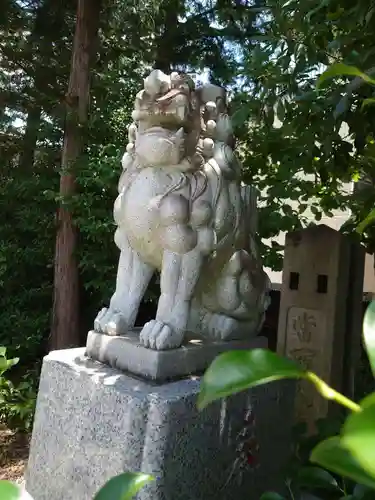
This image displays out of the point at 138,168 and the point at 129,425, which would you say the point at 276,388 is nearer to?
the point at 129,425

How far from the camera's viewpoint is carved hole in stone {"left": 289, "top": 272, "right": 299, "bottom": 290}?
2373 mm

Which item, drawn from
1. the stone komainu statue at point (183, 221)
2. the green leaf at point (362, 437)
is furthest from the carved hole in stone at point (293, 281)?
the green leaf at point (362, 437)

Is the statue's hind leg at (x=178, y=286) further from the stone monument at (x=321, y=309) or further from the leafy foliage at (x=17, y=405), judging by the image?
the leafy foliage at (x=17, y=405)

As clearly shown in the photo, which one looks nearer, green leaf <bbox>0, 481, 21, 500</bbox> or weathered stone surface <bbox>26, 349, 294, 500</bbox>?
green leaf <bbox>0, 481, 21, 500</bbox>

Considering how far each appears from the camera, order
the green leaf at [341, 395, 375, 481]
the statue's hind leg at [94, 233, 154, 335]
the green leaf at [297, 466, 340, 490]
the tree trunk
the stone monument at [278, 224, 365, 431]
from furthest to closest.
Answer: the tree trunk → the stone monument at [278, 224, 365, 431] → the statue's hind leg at [94, 233, 154, 335] → the green leaf at [297, 466, 340, 490] → the green leaf at [341, 395, 375, 481]

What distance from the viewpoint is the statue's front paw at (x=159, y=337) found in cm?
148

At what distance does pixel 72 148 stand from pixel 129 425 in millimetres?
2756

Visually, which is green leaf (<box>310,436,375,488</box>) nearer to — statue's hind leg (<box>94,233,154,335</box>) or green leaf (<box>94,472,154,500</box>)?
green leaf (<box>94,472,154,500</box>)

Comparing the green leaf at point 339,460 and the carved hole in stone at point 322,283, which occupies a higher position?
the carved hole in stone at point 322,283

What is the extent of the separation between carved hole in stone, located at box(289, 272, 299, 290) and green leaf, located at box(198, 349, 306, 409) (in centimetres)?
203

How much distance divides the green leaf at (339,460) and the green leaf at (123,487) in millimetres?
155

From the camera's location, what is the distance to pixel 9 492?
35cm

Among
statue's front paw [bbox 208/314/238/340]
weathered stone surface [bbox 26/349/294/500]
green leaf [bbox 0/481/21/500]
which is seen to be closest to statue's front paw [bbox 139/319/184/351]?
weathered stone surface [bbox 26/349/294/500]

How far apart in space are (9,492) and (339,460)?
24cm
